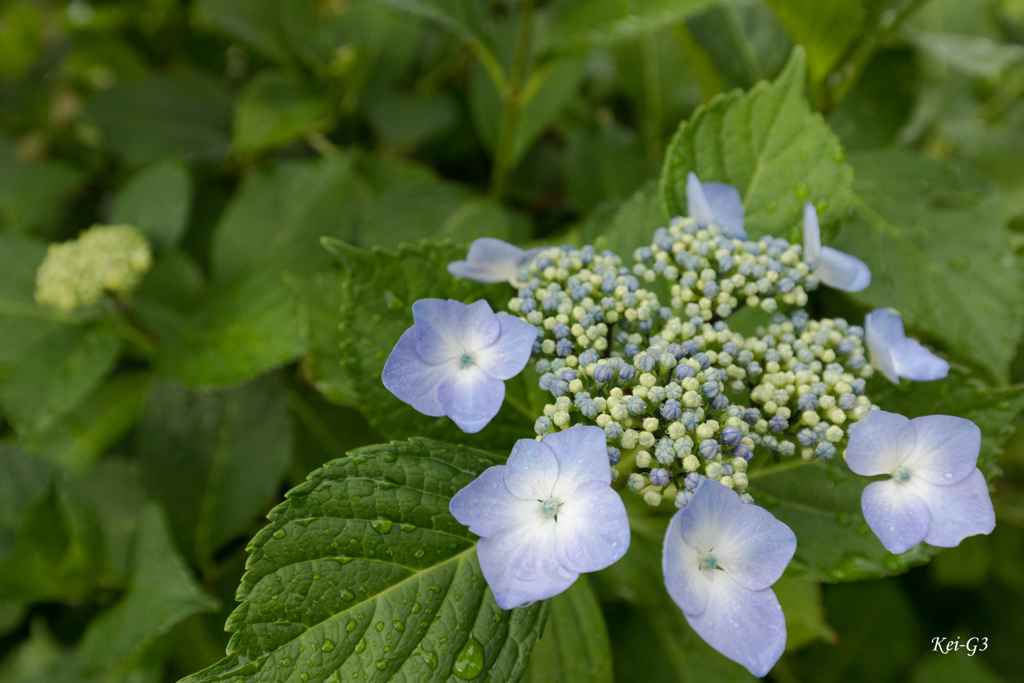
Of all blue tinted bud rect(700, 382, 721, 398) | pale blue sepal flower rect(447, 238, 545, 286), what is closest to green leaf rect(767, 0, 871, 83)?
pale blue sepal flower rect(447, 238, 545, 286)

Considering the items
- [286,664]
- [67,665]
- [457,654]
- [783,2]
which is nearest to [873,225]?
[783,2]

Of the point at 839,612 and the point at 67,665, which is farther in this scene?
the point at 839,612

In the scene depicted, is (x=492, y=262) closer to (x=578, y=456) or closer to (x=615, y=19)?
(x=578, y=456)

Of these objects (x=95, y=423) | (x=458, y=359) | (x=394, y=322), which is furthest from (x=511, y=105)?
(x=95, y=423)

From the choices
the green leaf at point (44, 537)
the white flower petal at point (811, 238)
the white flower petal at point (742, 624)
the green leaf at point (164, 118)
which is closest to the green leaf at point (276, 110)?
the green leaf at point (164, 118)

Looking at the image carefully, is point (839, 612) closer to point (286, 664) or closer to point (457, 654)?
point (457, 654)

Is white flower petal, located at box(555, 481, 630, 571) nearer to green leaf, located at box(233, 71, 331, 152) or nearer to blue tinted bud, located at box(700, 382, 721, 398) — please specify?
blue tinted bud, located at box(700, 382, 721, 398)
